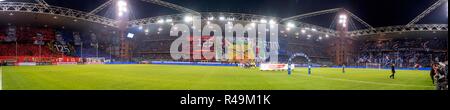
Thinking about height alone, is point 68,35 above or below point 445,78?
above

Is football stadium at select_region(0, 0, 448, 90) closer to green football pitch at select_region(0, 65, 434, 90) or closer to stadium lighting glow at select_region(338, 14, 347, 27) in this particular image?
stadium lighting glow at select_region(338, 14, 347, 27)

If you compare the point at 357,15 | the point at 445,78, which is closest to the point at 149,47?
the point at 357,15

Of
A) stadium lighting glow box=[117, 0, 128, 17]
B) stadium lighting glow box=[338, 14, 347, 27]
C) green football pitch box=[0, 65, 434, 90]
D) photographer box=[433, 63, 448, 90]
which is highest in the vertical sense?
stadium lighting glow box=[117, 0, 128, 17]

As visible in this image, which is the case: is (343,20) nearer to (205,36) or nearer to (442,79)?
(205,36)

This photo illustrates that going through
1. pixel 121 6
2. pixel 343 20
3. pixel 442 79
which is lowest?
pixel 442 79

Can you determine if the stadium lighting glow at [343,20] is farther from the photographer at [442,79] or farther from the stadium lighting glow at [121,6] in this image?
the photographer at [442,79]

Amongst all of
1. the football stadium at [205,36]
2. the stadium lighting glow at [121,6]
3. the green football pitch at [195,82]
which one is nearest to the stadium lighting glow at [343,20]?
the football stadium at [205,36]

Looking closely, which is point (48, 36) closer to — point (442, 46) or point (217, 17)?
point (217, 17)

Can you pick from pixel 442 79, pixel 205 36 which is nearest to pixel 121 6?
pixel 205 36

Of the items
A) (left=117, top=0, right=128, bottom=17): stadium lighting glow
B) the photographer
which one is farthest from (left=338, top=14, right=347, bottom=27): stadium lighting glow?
the photographer

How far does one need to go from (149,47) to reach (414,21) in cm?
5951
